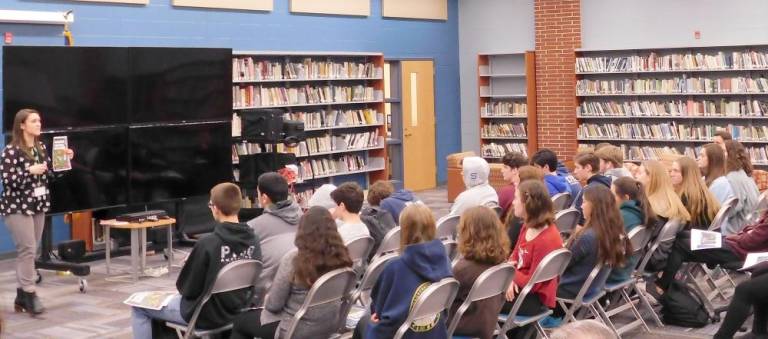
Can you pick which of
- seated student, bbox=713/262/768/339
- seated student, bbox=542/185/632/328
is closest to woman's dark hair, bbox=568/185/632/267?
seated student, bbox=542/185/632/328

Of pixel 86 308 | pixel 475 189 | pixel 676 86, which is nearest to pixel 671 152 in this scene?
pixel 676 86

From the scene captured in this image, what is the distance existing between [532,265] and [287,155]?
6.53 m

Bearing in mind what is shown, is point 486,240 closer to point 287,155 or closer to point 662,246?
point 662,246

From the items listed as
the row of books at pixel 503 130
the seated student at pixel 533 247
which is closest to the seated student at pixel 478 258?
the seated student at pixel 533 247

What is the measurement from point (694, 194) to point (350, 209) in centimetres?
262

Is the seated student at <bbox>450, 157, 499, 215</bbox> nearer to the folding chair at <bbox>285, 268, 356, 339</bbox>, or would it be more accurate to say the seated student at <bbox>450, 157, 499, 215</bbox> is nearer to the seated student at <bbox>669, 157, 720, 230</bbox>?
the seated student at <bbox>669, 157, 720, 230</bbox>

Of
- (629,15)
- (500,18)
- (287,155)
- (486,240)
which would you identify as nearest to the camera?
(486,240)

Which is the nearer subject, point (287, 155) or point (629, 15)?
point (287, 155)

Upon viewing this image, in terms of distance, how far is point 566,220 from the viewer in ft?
22.7

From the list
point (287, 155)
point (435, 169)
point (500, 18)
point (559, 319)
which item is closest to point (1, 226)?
point (287, 155)

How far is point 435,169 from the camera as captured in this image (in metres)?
16.0

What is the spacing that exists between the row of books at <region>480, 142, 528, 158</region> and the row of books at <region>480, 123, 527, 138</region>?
16cm

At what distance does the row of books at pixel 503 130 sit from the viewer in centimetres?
1557

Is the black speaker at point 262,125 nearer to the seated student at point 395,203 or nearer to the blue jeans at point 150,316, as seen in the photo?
the seated student at point 395,203
